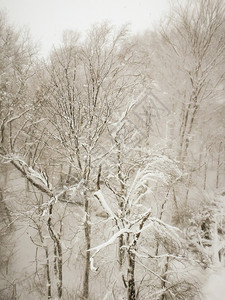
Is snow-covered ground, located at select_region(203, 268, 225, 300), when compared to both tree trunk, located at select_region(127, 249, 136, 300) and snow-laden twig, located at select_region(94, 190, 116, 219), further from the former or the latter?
snow-laden twig, located at select_region(94, 190, 116, 219)

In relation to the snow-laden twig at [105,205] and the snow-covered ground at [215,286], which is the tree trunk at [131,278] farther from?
the snow-covered ground at [215,286]

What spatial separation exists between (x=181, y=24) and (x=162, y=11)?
1.17 metres

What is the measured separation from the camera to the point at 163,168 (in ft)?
19.1

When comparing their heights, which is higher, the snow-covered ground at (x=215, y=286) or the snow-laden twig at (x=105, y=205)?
the snow-laden twig at (x=105, y=205)

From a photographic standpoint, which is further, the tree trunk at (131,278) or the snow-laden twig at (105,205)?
the tree trunk at (131,278)

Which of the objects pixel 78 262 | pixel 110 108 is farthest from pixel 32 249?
pixel 110 108

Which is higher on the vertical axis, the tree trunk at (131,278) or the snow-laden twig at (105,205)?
the snow-laden twig at (105,205)

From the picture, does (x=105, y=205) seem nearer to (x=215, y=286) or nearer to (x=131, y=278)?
(x=131, y=278)

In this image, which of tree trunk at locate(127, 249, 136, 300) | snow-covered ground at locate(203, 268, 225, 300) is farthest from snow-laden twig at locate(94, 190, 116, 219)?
snow-covered ground at locate(203, 268, 225, 300)

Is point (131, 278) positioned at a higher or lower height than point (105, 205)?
lower

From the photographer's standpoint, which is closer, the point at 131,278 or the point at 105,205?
the point at 105,205

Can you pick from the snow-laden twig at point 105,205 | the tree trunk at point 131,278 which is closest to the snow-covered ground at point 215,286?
the tree trunk at point 131,278

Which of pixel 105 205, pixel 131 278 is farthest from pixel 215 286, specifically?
pixel 105 205

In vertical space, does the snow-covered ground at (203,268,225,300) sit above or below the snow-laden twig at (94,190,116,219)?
below
